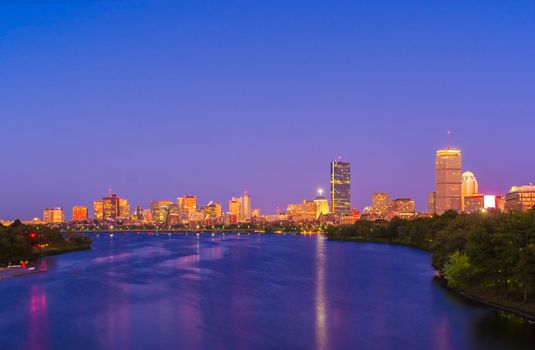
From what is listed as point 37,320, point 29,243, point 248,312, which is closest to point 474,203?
point 29,243

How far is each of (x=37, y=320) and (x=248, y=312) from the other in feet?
29.7

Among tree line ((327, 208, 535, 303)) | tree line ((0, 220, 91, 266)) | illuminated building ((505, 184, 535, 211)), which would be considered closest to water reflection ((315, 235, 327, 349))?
tree line ((327, 208, 535, 303))

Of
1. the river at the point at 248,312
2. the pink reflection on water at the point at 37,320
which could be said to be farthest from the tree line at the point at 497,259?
the pink reflection on water at the point at 37,320

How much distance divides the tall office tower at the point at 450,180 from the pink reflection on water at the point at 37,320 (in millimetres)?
176150

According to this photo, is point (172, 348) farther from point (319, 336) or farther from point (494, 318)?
point (494, 318)

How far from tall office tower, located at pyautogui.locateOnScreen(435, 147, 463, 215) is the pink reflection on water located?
17615cm

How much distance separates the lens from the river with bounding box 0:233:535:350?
20.2 m

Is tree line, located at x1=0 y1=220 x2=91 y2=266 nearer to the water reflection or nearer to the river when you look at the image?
the river

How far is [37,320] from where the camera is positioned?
24.1 meters

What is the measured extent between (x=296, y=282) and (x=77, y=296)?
42.9ft

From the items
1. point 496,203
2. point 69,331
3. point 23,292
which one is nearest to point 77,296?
point 23,292

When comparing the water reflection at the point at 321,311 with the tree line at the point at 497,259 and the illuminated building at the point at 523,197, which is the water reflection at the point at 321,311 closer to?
the tree line at the point at 497,259

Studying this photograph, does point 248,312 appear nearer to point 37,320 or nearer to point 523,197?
point 37,320

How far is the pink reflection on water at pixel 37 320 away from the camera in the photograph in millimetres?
20391
